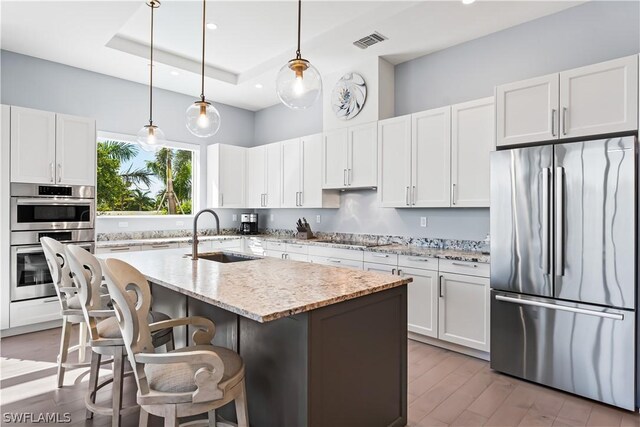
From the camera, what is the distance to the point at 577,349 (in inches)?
102

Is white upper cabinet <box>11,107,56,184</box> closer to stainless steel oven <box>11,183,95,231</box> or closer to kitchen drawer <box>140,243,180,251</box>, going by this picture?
stainless steel oven <box>11,183,95,231</box>

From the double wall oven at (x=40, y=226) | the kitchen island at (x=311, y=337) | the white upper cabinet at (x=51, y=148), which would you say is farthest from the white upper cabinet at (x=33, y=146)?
the kitchen island at (x=311, y=337)

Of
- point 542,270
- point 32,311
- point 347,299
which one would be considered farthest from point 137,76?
point 542,270

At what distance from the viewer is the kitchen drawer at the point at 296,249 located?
4.74 metres

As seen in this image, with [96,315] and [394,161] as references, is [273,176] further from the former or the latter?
[96,315]

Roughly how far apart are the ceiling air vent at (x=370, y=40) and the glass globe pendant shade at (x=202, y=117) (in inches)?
73.4

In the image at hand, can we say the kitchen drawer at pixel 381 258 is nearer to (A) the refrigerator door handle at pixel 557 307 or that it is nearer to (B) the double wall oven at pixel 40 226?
(A) the refrigerator door handle at pixel 557 307

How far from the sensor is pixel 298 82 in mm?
2084

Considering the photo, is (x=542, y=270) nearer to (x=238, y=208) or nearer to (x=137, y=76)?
(x=238, y=208)

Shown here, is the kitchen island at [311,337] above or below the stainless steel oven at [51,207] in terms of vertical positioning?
below

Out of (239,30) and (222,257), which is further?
(239,30)

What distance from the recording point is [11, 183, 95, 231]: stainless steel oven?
145 inches

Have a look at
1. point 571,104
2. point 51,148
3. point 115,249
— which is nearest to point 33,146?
point 51,148

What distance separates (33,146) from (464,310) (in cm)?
454
